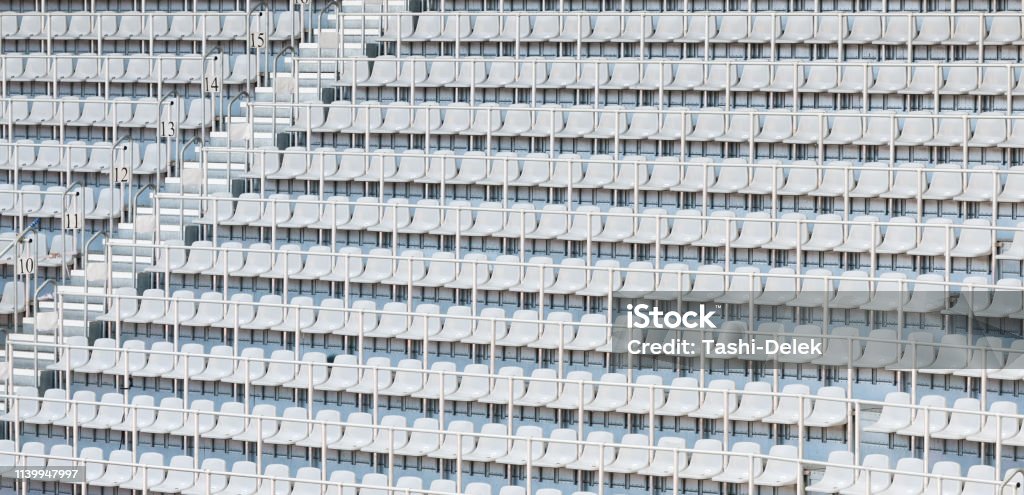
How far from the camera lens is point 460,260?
1169cm

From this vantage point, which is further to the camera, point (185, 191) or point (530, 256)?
point (185, 191)

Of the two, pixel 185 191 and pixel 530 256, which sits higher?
pixel 185 191

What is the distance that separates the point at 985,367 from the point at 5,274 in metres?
7.59

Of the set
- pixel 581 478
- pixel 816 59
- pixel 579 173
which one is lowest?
pixel 581 478

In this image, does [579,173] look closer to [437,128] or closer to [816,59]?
[437,128]

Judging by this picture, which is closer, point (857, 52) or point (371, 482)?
point (371, 482)

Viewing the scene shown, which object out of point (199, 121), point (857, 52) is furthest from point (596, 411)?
point (199, 121)

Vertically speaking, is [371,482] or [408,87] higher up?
[408,87]

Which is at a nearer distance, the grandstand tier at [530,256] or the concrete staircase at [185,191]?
the grandstand tier at [530,256]

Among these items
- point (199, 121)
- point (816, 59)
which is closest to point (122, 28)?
point (199, 121)

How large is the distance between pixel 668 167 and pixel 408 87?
8.37 feet

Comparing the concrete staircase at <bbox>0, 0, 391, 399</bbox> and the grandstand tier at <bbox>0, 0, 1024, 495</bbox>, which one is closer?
the grandstand tier at <bbox>0, 0, 1024, 495</bbox>

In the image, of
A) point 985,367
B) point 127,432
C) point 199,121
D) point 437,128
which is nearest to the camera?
point 985,367

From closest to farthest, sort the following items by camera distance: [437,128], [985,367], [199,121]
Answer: [985,367], [437,128], [199,121]
